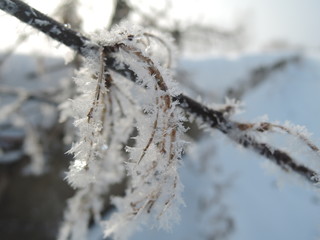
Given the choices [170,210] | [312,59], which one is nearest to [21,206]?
[170,210]

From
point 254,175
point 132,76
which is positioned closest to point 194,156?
point 254,175

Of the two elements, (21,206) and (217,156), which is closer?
(21,206)

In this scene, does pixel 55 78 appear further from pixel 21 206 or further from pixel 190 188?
pixel 190 188

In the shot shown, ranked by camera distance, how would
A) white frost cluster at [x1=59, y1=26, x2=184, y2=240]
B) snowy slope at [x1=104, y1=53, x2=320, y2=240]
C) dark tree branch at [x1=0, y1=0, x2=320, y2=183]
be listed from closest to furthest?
white frost cluster at [x1=59, y1=26, x2=184, y2=240]
dark tree branch at [x1=0, y1=0, x2=320, y2=183]
snowy slope at [x1=104, y1=53, x2=320, y2=240]


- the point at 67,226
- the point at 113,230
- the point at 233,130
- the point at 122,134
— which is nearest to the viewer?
the point at 233,130

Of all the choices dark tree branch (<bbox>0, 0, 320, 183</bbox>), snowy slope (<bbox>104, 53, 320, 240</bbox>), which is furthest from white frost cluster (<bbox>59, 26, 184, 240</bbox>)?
snowy slope (<bbox>104, 53, 320, 240</bbox>)

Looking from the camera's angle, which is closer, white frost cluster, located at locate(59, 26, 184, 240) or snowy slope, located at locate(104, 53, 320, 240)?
white frost cluster, located at locate(59, 26, 184, 240)

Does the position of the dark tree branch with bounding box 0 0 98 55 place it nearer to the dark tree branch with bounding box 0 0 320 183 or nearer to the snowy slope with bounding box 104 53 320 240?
the dark tree branch with bounding box 0 0 320 183

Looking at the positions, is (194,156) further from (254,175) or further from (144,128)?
(144,128)
